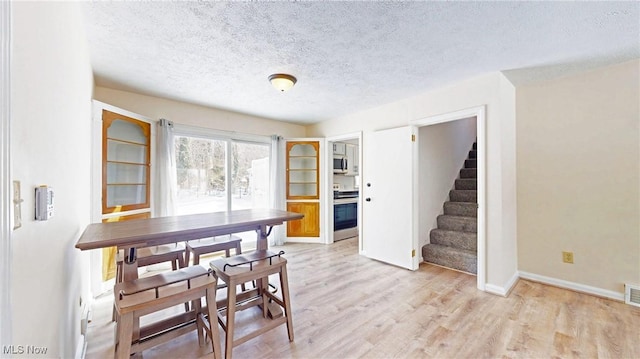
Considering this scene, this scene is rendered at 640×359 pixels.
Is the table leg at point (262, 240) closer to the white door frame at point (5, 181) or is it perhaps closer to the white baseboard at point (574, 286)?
the white door frame at point (5, 181)

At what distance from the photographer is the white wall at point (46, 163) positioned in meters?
0.81

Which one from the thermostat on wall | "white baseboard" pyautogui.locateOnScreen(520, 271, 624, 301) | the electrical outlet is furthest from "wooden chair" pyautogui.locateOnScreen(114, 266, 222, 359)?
the electrical outlet

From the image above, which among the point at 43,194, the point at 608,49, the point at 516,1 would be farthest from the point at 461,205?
the point at 43,194

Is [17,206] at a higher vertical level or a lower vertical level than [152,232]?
higher

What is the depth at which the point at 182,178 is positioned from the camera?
3.88m

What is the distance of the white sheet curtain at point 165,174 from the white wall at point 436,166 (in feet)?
11.5

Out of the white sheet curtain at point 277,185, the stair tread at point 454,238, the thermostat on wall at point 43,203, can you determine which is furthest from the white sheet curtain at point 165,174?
the stair tread at point 454,238

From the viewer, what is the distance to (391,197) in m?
3.67

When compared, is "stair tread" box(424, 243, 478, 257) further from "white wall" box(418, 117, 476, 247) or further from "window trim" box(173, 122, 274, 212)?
"window trim" box(173, 122, 274, 212)

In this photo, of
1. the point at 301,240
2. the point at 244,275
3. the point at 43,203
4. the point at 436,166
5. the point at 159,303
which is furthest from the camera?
the point at 301,240

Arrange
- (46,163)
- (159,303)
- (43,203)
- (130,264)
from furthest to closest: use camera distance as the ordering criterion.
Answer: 1. (130,264)
2. (159,303)
3. (46,163)
4. (43,203)

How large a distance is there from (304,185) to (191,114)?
2.34 meters

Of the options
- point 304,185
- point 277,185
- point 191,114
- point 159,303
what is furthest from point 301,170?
point 159,303

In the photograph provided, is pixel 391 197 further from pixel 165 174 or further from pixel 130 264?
pixel 165 174
